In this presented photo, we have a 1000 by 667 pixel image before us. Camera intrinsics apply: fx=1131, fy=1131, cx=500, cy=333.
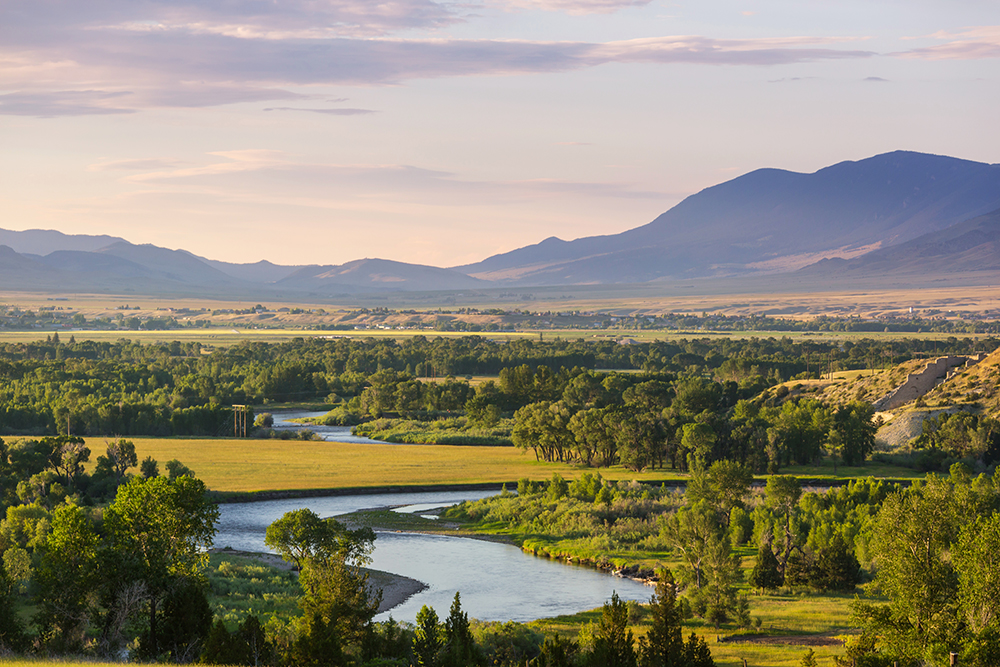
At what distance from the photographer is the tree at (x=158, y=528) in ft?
103

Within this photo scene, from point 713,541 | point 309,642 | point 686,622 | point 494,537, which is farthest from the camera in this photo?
point 494,537

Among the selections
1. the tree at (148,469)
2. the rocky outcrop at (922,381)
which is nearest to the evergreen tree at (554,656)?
the tree at (148,469)

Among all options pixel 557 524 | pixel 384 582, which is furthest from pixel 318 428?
pixel 384 582

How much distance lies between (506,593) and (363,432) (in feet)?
201

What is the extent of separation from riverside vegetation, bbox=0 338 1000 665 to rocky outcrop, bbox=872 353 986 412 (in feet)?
26.6

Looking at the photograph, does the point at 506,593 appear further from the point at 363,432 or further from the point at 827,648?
the point at 363,432

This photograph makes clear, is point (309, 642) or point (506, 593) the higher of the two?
point (309, 642)

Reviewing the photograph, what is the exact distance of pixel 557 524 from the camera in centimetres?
6019

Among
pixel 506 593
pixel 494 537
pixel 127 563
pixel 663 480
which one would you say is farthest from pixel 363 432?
pixel 127 563

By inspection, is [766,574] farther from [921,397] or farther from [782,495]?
[921,397]

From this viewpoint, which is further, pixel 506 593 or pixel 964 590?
pixel 506 593

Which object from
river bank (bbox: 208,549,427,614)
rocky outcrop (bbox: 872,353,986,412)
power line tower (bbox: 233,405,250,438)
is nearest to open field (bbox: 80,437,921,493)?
power line tower (bbox: 233,405,250,438)

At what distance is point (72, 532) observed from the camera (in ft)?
101

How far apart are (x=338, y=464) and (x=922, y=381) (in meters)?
A: 59.2
